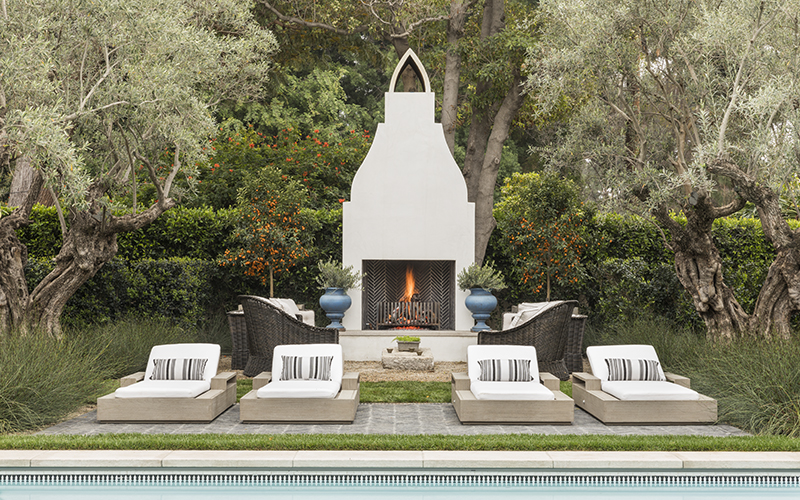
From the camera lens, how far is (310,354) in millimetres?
7207

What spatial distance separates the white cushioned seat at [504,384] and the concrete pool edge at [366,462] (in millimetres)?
1453

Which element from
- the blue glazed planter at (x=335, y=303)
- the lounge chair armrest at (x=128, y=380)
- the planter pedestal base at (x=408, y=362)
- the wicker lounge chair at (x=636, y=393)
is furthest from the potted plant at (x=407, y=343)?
the lounge chair armrest at (x=128, y=380)

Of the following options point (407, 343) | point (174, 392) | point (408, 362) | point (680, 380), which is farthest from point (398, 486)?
point (407, 343)

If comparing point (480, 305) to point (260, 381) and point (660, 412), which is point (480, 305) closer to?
point (660, 412)

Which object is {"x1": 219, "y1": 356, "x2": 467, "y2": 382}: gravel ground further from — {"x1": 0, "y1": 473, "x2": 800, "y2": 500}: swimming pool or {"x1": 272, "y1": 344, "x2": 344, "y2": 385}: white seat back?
{"x1": 0, "y1": 473, "x2": 800, "y2": 500}: swimming pool

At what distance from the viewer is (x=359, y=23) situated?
14648mm

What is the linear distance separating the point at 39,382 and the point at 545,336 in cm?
661

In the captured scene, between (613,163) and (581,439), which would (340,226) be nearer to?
(613,163)

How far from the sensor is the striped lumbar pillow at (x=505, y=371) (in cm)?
708

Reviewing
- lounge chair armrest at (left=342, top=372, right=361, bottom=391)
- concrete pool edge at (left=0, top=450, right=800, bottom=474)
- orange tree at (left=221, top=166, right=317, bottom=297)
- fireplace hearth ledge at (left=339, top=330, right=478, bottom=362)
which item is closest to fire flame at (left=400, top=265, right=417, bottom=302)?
fireplace hearth ledge at (left=339, top=330, right=478, bottom=362)

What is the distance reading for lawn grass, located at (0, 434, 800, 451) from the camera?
546cm

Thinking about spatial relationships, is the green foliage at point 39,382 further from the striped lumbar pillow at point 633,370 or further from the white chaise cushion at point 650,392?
the striped lumbar pillow at point 633,370

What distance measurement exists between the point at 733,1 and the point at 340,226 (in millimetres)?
7969

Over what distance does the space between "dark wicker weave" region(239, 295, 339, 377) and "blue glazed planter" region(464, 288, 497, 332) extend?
122 inches
